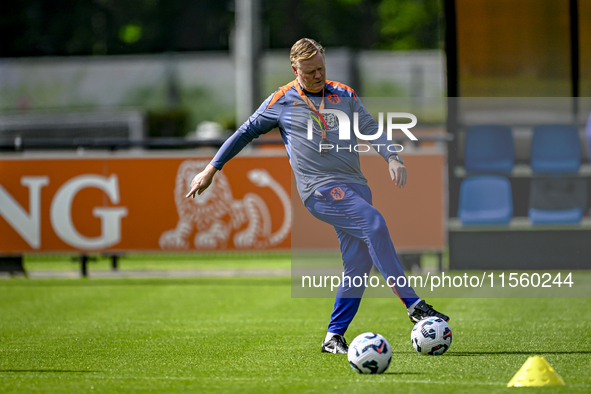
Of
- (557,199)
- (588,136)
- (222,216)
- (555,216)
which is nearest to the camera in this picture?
(588,136)

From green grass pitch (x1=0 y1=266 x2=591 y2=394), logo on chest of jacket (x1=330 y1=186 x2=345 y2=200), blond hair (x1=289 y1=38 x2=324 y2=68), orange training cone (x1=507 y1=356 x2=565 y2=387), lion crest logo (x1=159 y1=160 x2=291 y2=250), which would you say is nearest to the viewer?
orange training cone (x1=507 y1=356 x2=565 y2=387)

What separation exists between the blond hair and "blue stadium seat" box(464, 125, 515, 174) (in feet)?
15.6

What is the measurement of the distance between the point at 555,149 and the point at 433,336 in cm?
509

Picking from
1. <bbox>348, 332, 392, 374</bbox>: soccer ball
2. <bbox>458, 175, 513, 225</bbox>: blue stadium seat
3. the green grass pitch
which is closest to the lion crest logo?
the green grass pitch

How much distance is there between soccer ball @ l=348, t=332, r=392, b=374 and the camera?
5.26 meters

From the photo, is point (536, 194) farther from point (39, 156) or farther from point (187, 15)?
point (187, 15)

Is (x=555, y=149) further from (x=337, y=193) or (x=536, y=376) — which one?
(x=536, y=376)

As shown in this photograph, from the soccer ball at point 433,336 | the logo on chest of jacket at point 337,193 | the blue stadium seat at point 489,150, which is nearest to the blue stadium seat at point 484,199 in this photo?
the blue stadium seat at point 489,150

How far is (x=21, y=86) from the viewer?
37062 millimetres

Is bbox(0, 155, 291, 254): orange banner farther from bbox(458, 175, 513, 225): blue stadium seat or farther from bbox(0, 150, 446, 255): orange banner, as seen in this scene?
bbox(458, 175, 513, 225): blue stadium seat

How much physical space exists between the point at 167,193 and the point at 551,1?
17.2ft

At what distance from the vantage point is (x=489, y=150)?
401 inches

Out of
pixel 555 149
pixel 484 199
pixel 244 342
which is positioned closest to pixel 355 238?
pixel 244 342

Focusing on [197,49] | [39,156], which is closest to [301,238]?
[39,156]
